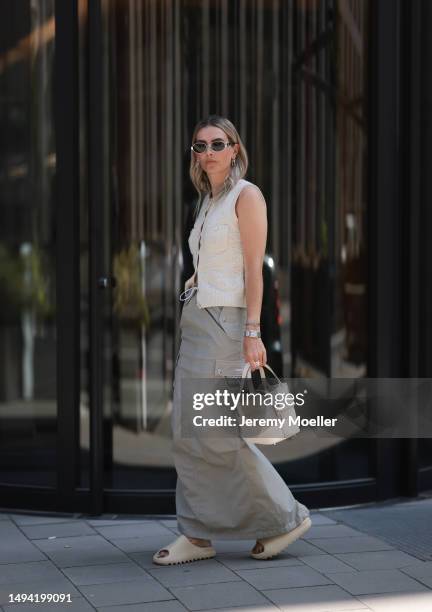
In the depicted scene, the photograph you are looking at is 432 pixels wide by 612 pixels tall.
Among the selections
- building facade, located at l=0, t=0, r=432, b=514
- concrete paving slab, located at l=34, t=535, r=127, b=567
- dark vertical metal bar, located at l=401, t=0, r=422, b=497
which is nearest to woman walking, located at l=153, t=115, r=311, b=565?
concrete paving slab, located at l=34, t=535, r=127, b=567

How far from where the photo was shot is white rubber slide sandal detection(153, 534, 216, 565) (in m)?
4.59

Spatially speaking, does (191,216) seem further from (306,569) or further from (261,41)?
(306,569)

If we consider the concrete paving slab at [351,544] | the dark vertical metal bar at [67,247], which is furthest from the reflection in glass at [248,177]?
the concrete paving slab at [351,544]

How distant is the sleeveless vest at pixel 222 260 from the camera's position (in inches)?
177

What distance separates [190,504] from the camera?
459 centimetres

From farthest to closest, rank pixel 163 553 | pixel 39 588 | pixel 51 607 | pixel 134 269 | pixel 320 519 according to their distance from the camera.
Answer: pixel 134 269 → pixel 320 519 → pixel 163 553 → pixel 39 588 → pixel 51 607

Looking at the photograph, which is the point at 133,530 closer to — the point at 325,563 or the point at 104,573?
the point at 104,573

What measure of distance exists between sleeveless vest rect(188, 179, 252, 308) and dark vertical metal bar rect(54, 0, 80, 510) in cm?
120

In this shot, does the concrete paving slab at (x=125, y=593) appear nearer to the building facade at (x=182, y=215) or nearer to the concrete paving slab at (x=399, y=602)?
the concrete paving slab at (x=399, y=602)

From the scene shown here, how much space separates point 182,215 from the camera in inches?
229

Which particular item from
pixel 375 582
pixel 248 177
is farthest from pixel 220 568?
pixel 248 177

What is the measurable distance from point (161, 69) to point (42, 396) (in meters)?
1.75

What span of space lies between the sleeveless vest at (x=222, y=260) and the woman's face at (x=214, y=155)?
0.33ft

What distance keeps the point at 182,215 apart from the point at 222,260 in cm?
135
